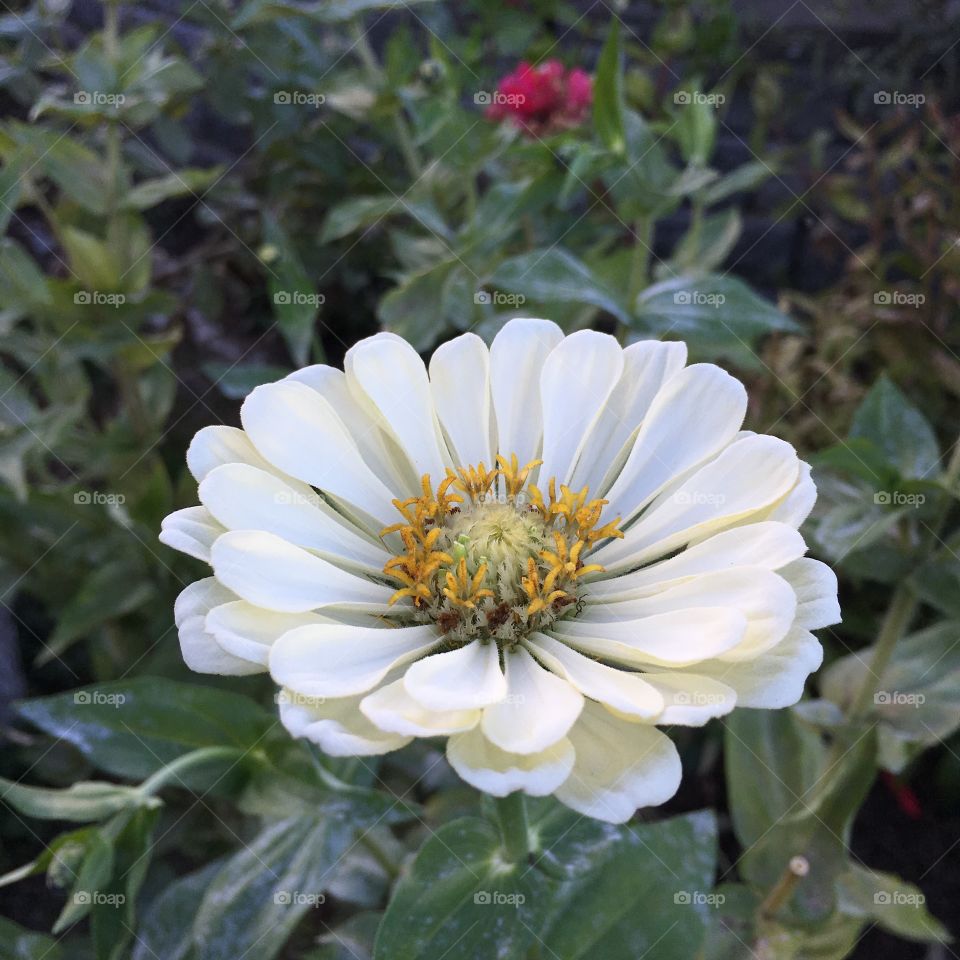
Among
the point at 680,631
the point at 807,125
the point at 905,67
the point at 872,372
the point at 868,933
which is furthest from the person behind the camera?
the point at 807,125

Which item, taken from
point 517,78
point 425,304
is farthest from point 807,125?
point 425,304

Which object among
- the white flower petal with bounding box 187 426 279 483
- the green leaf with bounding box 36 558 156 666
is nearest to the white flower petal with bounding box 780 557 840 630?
the white flower petal with bounding box 187 426 279 483

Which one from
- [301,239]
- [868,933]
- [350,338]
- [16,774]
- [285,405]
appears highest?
[285,405]

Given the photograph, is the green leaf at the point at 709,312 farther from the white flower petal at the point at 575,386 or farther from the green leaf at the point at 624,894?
the green leaf at the point at 624,894

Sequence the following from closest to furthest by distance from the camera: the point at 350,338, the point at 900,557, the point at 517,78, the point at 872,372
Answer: the point at 900,557, the point at 517,78, the point at 872,372, the point at 350,338

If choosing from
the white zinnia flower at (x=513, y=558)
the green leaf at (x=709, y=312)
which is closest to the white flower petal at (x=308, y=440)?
the white zinnia flower at (x=513, y=558)

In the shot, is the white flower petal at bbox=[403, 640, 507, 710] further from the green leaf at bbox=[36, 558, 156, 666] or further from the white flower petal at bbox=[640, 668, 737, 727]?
the green leaf at bbox=[36, 558, 156, 666]

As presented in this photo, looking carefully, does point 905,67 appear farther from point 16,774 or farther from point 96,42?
point 16,774

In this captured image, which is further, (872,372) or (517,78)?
(872,372)
